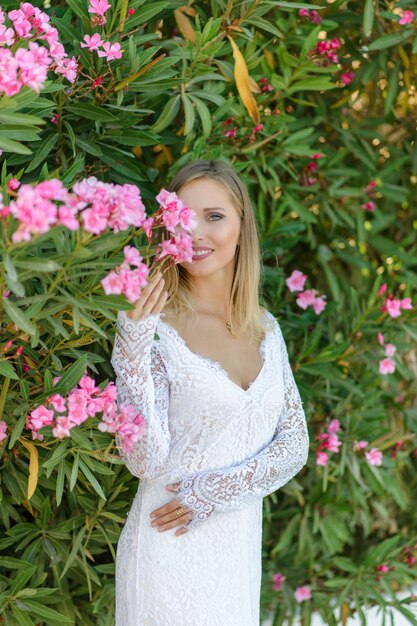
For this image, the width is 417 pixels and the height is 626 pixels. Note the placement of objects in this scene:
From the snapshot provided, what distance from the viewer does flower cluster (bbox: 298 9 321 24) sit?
296 centimetres

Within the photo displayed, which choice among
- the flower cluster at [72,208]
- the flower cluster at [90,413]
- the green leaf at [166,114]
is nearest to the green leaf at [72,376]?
the flower cluster at [90,413]

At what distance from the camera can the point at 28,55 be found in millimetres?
1643

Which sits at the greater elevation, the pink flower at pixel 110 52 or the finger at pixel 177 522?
the pink flower at pixel 110 52

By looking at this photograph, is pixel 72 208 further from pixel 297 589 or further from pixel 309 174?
pixel 297 589

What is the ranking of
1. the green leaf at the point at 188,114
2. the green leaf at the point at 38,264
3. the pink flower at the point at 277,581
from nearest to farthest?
the green leaf at the point at 38,264
the green leaf at the point at 188,114
the pink flower at the point at 277,581

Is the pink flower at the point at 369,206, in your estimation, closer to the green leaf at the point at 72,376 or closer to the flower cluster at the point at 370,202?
the flower cluster at the point at 370,202

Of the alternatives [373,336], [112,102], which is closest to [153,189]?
[112,102]

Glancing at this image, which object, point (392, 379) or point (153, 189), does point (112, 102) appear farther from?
point (392, 379)

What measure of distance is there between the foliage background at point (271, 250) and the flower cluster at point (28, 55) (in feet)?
0.27

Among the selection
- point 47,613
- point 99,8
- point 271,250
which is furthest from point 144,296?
point 271,250

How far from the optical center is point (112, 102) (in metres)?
2.40

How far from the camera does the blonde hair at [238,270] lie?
2314 millimetres

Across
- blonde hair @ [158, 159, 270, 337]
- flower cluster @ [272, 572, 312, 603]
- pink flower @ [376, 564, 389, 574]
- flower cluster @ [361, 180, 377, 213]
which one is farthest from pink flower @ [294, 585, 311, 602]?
flower cluster @ [361, 180, 377, 213]

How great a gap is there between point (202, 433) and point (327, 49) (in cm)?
141
